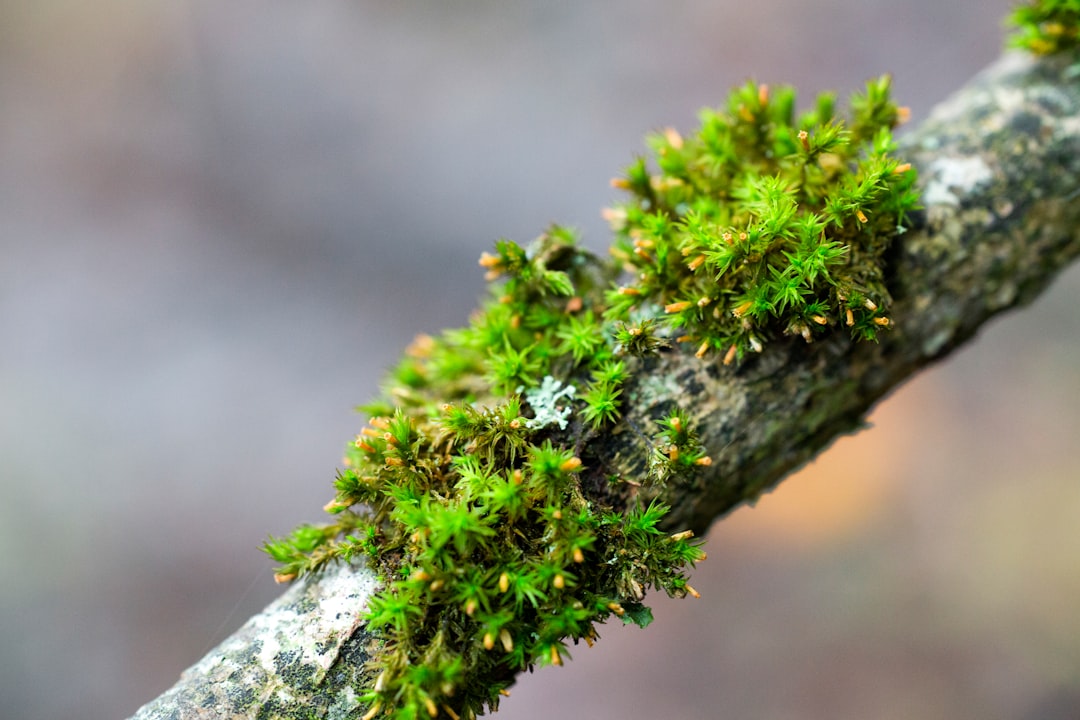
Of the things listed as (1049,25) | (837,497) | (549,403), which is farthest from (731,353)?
(837,497)

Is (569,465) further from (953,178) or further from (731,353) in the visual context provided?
(953,178)

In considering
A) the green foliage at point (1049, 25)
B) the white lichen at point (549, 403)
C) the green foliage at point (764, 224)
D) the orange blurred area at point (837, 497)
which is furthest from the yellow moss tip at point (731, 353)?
the orange blurred area at point (837, 497)

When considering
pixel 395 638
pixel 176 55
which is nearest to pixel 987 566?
pixel 395 638

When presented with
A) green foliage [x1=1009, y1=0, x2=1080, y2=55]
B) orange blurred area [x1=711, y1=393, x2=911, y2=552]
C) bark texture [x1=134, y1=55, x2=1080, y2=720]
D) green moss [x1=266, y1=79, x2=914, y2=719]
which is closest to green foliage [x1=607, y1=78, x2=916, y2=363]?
green moss [x1=266, y1=79, x2=914, y2=719]

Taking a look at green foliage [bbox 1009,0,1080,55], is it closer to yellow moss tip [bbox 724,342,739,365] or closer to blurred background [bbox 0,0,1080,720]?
yellow moss tip [bbox 724,342,739,365]

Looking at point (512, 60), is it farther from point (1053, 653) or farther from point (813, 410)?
point (1053, 653)

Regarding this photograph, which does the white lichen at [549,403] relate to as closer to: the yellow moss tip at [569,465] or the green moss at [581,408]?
the green moss at [581,408]
